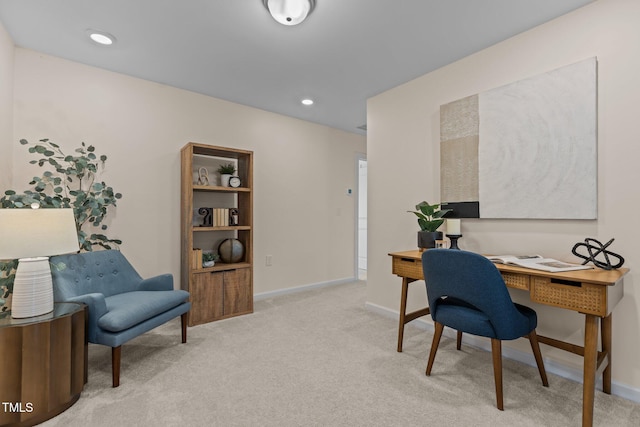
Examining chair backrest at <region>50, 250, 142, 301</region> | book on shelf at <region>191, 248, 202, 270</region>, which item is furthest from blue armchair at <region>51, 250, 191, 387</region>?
book on shelf at <region>191, 248, 202, 270</region>

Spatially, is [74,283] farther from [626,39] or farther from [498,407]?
[626,39]

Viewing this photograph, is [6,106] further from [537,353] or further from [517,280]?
[537,353]

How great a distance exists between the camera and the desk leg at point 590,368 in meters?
1.48

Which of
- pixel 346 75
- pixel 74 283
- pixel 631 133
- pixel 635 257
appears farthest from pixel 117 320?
pixel 631 133

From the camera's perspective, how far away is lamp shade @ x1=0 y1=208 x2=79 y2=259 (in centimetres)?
156

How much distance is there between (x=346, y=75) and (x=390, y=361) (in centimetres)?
255

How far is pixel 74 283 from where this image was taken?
2.21 metres

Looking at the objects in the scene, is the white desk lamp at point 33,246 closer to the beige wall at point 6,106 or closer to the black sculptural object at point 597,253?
the beige wall at point 6,106

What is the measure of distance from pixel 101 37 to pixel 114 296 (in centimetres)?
201

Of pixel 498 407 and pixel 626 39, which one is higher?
pixel 626 39

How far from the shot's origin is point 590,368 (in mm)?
1505

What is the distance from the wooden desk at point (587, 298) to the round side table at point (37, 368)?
100 inches

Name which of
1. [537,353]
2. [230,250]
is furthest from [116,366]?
[537,353]

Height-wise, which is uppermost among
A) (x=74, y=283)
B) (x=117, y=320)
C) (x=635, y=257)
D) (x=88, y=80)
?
(x=88, y=80)
